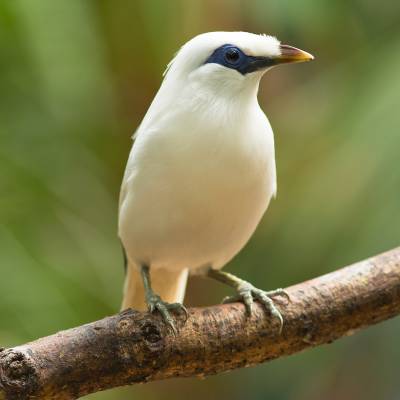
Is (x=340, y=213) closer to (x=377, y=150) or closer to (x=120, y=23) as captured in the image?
(x=377, y=150)

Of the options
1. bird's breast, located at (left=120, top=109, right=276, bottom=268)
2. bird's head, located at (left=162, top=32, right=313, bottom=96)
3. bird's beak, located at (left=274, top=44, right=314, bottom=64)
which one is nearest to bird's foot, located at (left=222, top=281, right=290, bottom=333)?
bird's breast, located at (left=120, top=109, right=276, bottom=268)

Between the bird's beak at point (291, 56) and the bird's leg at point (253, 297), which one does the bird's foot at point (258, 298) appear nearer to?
the bird's leg at point (253, 297)

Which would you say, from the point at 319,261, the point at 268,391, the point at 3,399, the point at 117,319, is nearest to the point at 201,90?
the point at 117,319

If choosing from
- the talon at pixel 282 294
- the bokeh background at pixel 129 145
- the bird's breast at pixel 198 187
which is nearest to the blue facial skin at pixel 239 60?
the bird's breast at pixel 198 187

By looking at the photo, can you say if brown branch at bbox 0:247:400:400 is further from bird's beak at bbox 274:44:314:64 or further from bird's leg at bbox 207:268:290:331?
bird's beak at bbox 274:44:314:64

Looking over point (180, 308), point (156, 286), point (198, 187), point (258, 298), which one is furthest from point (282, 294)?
point (156, 286)

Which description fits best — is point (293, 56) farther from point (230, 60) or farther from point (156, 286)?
point (156, 286)
